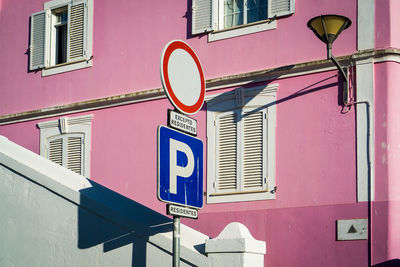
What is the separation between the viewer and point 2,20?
16.0m

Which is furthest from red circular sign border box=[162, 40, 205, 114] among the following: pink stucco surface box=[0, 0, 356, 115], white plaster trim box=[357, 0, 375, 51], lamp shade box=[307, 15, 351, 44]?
pink stucco surface box=[0, 0, 356, 115]

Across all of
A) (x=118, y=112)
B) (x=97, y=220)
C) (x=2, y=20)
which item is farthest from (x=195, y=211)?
(x=2, y=20)

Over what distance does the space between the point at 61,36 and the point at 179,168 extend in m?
9.45

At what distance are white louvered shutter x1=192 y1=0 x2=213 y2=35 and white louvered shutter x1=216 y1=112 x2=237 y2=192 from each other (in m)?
1.56

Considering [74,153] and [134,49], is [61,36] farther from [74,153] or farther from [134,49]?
[74,153]

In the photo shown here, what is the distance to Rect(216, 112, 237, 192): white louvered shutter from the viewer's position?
12.1 meters

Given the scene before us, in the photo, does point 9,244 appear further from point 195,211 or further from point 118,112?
point 118,112

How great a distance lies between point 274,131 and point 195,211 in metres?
5.37

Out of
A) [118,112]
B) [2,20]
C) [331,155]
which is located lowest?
[331,155]

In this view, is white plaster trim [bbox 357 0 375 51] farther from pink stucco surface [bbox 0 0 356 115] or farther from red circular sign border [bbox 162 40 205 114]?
red circular sign border [bbox 162 40 205 114]

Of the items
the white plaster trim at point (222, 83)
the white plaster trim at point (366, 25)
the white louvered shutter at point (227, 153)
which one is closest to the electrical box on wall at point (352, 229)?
the white louvered shutter at point (227, 153)

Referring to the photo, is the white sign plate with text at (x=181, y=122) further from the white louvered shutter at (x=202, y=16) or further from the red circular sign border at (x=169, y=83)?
the white louvered shutter at (x=202, y=16)

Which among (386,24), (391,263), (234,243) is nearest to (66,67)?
(386,24)

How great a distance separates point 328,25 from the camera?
10211mm
